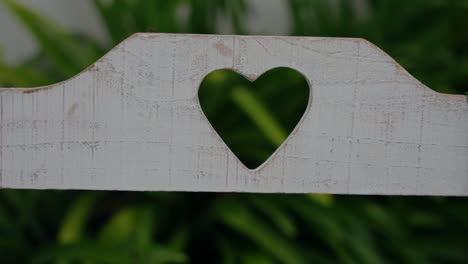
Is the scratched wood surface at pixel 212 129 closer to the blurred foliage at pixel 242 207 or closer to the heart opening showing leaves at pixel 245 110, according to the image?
the blurred foliage at pixel 242 207

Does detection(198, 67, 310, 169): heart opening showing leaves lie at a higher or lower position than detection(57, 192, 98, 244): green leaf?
higher

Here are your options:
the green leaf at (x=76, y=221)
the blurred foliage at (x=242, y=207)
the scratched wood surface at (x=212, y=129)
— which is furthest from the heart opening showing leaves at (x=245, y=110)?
the scratched wood surface at (x=212, y=129)

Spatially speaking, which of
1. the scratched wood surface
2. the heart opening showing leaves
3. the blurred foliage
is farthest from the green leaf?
the scratched wood surface

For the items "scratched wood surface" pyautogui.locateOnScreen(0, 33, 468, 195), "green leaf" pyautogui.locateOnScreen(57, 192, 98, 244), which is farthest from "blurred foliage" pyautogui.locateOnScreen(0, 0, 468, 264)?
"scratched wood surface" pyautogui.locateOnScreen(0, 33, 468, 195)

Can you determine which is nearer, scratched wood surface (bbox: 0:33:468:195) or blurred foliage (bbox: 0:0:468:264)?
scratched wood surface (bbox: 0:33:468:195)

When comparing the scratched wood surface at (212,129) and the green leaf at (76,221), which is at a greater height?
the scratched wood surface at (212,129)

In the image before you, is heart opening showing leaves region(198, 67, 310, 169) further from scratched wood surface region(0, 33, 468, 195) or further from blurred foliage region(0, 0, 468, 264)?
scratched wood surface region(0, 33, 468, 195)

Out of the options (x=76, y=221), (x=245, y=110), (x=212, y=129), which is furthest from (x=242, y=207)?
(x=212, y=129)
